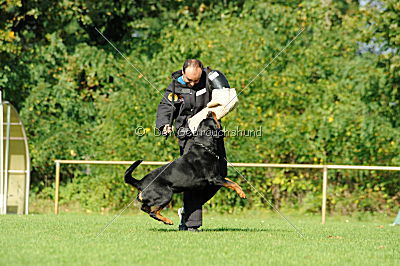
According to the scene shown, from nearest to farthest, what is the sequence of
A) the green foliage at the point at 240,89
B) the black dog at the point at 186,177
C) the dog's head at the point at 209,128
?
the black dog at the point at 186,177 < the dog's head at the point at 209,128 < the green foliage at the point at 240,89

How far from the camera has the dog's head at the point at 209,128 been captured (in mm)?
6402

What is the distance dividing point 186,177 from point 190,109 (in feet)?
2.56

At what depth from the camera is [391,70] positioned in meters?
11.2

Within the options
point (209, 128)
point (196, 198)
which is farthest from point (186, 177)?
point (209, 128)

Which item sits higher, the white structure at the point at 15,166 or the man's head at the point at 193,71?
the man's head at the point at 193,71

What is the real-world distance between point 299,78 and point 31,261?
904 centimetres

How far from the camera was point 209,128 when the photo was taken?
643cm

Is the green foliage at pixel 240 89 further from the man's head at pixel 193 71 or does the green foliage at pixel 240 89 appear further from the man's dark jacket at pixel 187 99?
the man's head at pixel 193 71

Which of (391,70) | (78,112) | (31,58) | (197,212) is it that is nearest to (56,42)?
(31,58)

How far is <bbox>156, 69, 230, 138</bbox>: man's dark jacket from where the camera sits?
6602 mm

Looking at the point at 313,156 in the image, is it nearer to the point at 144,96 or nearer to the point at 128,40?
the point at 144,96

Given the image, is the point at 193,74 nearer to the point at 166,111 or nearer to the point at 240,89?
the point at 166,111

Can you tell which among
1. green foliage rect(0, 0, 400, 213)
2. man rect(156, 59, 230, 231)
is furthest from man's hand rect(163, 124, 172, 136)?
green foliage rect(0, 0, 400, 213)

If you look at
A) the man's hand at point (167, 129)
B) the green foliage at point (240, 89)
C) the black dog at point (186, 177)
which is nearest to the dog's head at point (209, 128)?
the black dog at point (186, 177)
